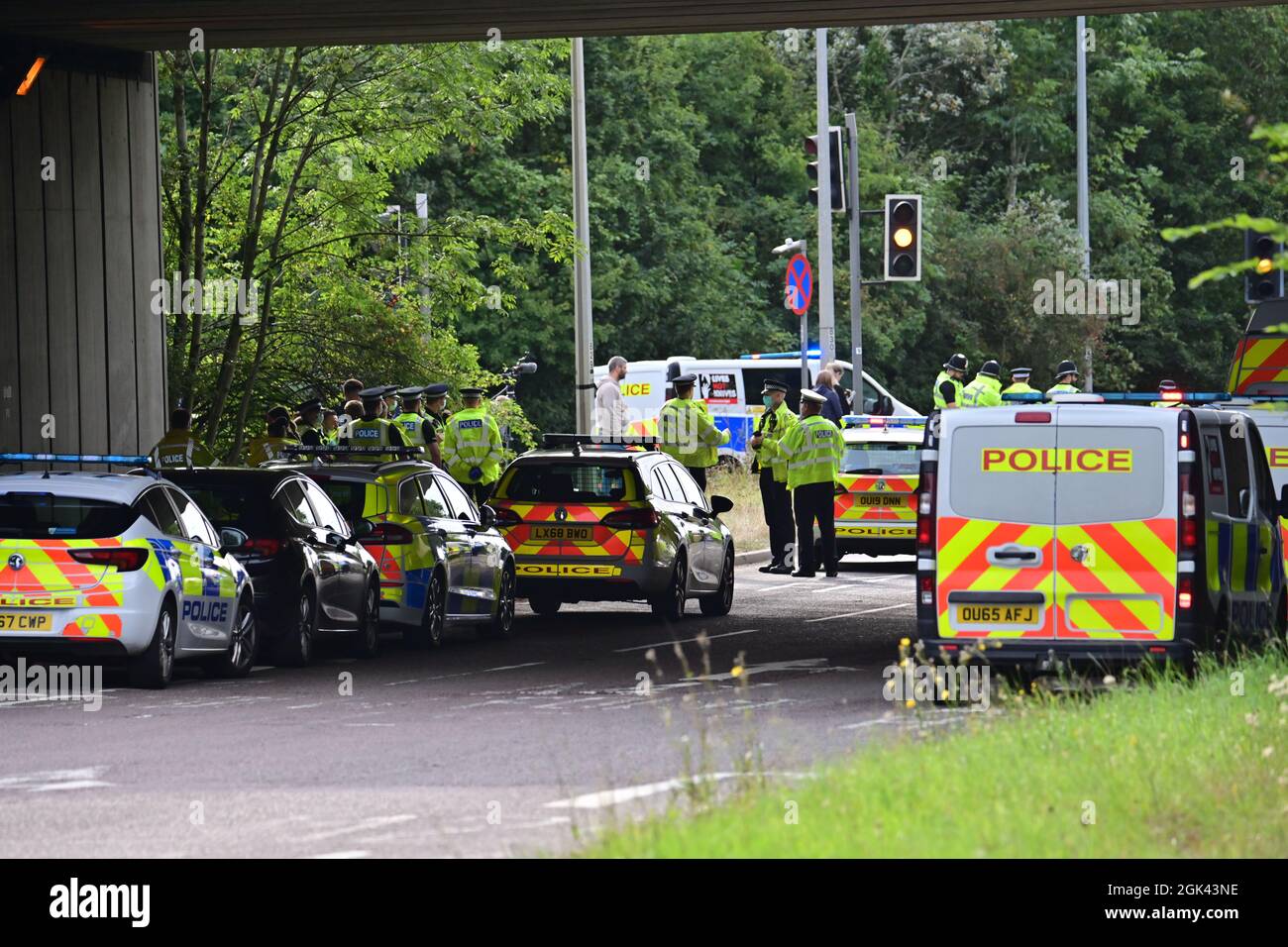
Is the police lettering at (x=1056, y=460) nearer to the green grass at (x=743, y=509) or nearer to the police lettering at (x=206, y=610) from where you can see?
the police lettering at (x=206, y=610)

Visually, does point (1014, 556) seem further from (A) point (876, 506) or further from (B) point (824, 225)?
(B) point (824, 225)

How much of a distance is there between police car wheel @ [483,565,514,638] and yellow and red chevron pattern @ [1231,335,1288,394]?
633 cm

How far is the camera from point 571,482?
22406 mm

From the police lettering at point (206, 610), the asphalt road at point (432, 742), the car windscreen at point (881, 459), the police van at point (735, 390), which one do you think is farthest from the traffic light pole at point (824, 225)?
the police lettering at point (206, 610)

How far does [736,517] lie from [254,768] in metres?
22.2

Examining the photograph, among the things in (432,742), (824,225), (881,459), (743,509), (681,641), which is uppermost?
(824,225)

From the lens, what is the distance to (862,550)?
91.9 ft

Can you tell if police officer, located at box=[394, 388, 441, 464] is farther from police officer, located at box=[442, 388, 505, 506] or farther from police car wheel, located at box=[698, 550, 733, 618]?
police car wheel, located at box=[698, 550, 733, 618]

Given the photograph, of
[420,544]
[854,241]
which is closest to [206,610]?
[420,544]

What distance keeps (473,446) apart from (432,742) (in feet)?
38.4

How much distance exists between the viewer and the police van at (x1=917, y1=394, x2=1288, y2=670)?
14836 mm

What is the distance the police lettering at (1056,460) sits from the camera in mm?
14992

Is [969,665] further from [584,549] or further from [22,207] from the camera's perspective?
[22,207]
